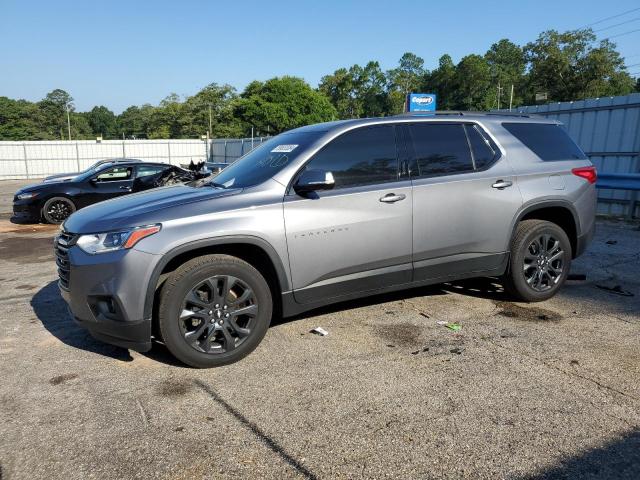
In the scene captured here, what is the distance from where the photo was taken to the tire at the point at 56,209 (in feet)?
35.9

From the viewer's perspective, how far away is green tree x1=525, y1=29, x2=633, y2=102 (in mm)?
64438

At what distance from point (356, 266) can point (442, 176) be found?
115cm

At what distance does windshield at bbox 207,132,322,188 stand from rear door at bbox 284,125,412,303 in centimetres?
23

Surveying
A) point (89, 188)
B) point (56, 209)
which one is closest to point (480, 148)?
point (89, 188)

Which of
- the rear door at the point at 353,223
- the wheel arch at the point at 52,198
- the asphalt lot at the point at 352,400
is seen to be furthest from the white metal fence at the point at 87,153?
the asphalt lot at the point at 352,400

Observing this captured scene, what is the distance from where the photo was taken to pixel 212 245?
11.5ft

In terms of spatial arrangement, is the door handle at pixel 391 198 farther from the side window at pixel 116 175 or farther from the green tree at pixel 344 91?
the green tree at pixel 344 91

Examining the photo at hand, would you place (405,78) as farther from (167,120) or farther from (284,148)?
(284,148)

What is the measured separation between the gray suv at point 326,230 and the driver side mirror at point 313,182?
11 millimetres

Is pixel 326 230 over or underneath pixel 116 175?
over

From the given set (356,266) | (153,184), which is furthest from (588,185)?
(153,184)

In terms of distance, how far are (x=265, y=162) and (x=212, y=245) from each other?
104cm

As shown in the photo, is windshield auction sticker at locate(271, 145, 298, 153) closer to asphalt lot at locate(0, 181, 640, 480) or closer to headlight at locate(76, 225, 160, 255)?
headlight at locate(76, 225, 160, 255)

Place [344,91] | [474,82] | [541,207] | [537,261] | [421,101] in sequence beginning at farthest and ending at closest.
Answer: [344,91]
[474,82]
[421,101]
[537,261]
[541,207]
